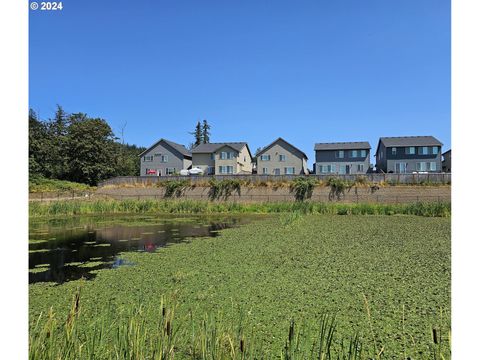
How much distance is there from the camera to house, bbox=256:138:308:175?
23.8m

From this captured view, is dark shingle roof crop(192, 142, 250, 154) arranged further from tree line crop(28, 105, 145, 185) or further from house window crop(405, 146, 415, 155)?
house window crop(405, 146, 415, 155)

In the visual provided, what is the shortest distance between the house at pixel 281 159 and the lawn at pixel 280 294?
60.3 feet

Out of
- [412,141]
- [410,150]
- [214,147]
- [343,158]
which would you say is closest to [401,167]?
[410,150]

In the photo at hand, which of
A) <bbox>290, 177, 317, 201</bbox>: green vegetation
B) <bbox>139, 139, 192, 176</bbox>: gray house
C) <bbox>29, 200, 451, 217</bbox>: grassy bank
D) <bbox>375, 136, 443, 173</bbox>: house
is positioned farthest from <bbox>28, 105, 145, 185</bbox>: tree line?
<bbox>375, 136, 443, 173</bbox>: house

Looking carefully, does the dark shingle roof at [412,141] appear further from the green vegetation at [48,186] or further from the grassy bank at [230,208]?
the green vegetation at [48,186]

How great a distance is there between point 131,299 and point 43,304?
2.52 feet

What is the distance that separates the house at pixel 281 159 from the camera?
23.8 metres

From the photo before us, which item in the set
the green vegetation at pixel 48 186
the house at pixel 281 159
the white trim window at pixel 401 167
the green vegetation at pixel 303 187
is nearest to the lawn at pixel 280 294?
the green vegetation at pixel 303 187

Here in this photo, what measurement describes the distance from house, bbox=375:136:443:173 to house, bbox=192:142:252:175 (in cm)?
1041

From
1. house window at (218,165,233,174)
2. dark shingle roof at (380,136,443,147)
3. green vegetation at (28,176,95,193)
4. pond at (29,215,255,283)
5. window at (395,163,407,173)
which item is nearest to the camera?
pond at (29,215,255,283)

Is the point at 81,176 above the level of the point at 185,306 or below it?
above

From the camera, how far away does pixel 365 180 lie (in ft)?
53.5
